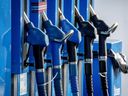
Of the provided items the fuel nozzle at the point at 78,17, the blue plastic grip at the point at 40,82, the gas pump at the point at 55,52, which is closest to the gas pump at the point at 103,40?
the fuel nozzle at the point at 78,17

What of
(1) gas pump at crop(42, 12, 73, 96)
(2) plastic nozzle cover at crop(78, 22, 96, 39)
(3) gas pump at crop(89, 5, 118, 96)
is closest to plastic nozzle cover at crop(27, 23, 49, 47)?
(1) gas pump at crop(42, 12, 73, 96)

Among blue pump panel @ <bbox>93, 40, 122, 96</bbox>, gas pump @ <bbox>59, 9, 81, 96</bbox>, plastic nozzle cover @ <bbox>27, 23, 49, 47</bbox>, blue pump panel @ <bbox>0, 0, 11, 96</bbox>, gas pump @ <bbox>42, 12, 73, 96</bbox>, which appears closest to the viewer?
blue pump panel @ <bbox>0, 0, 11, 96</bbox>

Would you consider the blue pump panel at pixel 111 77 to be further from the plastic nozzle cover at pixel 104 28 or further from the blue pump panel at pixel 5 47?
the blue pump panel at pixel 5 47

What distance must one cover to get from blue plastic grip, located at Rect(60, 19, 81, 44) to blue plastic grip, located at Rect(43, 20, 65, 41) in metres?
0.12

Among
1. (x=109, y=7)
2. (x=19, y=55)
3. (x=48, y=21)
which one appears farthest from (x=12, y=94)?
(x=109, y=7)

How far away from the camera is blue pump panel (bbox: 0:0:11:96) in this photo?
1637mm

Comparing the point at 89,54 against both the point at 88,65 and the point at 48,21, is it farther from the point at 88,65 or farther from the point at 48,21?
the point at 48,21

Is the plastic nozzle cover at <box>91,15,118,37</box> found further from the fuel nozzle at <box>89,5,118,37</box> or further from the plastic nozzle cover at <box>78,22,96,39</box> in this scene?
the plastic nozzle cover at <box>78,22,96,39</box>

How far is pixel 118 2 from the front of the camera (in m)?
3.46

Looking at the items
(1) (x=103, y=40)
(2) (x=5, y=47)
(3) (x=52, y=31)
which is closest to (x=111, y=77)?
(1) (x=103, y=40)

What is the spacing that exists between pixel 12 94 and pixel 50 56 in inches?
11.0

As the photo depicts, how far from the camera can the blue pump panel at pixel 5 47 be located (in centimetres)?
164

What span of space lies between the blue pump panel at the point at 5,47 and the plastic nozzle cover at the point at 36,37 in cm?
13

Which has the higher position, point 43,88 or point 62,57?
point 62,57
